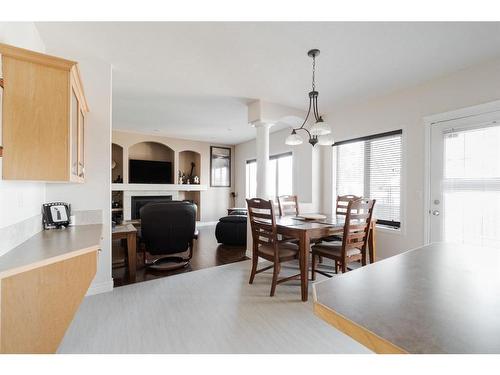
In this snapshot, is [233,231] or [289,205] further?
[233,231]

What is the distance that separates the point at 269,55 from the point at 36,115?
2.01 meters

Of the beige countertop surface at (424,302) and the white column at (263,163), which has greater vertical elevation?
the white column at (263,163)

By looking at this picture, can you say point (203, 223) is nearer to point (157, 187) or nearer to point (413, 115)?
point (157, 187)

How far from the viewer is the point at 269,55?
2414 millimetres

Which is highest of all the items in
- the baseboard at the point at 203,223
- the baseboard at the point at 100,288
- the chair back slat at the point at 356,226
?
the chair back slat at the point at 356,226

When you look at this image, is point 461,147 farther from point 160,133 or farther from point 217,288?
point 160,133

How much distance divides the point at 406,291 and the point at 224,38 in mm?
2302

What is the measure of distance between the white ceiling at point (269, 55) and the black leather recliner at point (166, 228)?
1.67 m

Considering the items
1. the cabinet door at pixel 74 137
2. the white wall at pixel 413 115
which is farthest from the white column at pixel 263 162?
the cabinet door at pixel 74 137

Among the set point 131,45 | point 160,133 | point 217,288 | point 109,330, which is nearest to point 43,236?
point 109,330

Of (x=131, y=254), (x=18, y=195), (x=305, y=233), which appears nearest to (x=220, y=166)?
(x=131, y=254)

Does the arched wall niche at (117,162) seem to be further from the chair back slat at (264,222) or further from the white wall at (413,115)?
the white wall at (413,115)

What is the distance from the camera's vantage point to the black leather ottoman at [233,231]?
4477 millimetres

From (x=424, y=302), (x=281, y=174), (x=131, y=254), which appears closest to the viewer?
(x=424, y=302)
